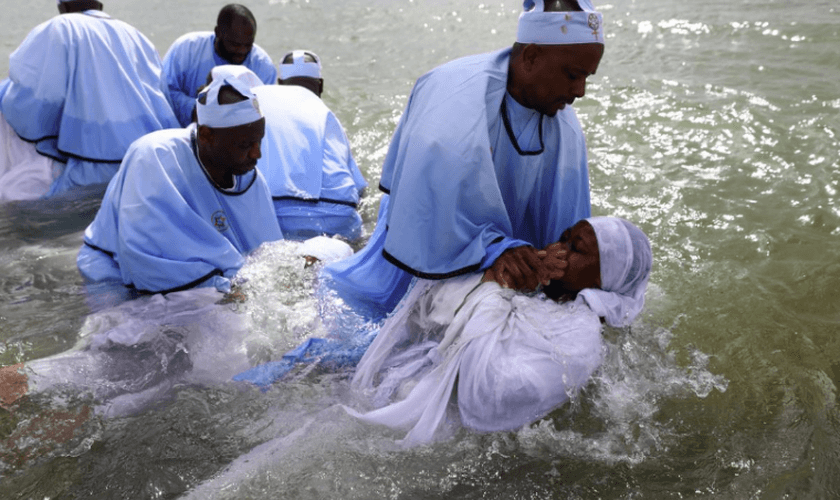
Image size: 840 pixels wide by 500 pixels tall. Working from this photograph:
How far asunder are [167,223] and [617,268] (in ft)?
6.98

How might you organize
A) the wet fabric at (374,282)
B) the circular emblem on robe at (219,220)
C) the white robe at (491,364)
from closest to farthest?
the white robe at (491,364) < the wet fabric at (374,282) < the circular emblem on robe at (219,220)

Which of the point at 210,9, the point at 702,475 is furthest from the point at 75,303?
the point at 210,9

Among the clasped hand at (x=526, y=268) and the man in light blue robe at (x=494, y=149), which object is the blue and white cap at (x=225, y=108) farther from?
the clasped hand at (x=526, y=268)

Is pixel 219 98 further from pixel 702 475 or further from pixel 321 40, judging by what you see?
pixel 321 40

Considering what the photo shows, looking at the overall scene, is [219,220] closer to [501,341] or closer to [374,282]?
[374,282]

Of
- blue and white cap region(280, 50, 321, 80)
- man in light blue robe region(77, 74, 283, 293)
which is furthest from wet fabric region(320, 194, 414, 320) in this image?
blue and white cap region(280, 50, 321, 80)

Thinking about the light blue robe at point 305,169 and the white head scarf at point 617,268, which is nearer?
the white head scarf at point 617,268

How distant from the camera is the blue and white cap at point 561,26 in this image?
2830 mm

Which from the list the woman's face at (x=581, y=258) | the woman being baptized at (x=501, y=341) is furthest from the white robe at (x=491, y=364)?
the woman's face at (x=581, y=258)

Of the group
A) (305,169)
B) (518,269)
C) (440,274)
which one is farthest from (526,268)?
(305,169)

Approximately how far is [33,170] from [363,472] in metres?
3.95

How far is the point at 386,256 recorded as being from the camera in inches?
122

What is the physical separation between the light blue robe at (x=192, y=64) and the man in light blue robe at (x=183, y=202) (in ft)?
8.39

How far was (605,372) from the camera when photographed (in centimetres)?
314
